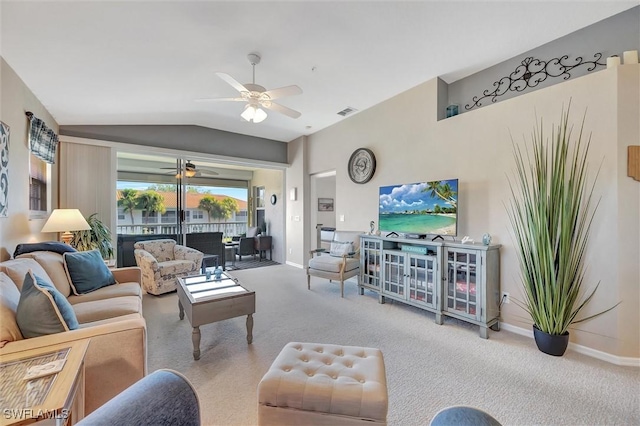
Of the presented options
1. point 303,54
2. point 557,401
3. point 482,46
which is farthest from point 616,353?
point 303,54

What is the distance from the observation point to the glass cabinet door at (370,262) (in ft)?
12.7

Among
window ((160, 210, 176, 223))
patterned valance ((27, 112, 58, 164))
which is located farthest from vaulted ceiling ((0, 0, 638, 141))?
window ((160, 210, 176, 223))

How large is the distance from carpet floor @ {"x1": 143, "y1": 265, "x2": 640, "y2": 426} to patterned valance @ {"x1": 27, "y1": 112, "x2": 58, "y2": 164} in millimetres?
2240

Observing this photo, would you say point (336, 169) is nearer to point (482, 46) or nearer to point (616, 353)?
point (482, 46)

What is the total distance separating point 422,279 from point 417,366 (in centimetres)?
124

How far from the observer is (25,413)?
2.60ft

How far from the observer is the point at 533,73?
297cm

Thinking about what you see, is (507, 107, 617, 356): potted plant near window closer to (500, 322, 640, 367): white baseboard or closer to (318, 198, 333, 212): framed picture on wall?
(500, 322, 640, 367): white baseboard

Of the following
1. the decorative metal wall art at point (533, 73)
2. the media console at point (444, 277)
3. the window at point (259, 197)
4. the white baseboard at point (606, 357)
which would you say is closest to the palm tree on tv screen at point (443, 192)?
the media console at point (444, 277)

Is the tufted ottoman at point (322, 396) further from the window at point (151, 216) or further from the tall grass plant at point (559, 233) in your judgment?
the window at point (151, 216)

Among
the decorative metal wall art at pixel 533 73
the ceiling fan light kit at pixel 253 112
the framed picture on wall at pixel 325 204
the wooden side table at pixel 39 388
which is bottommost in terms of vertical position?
the wooden side table at pixel 39 388

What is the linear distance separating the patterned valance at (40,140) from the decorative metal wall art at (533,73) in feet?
17.1

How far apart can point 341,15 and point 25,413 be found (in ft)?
9.79

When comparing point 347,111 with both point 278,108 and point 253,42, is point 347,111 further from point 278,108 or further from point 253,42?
point 253,42
